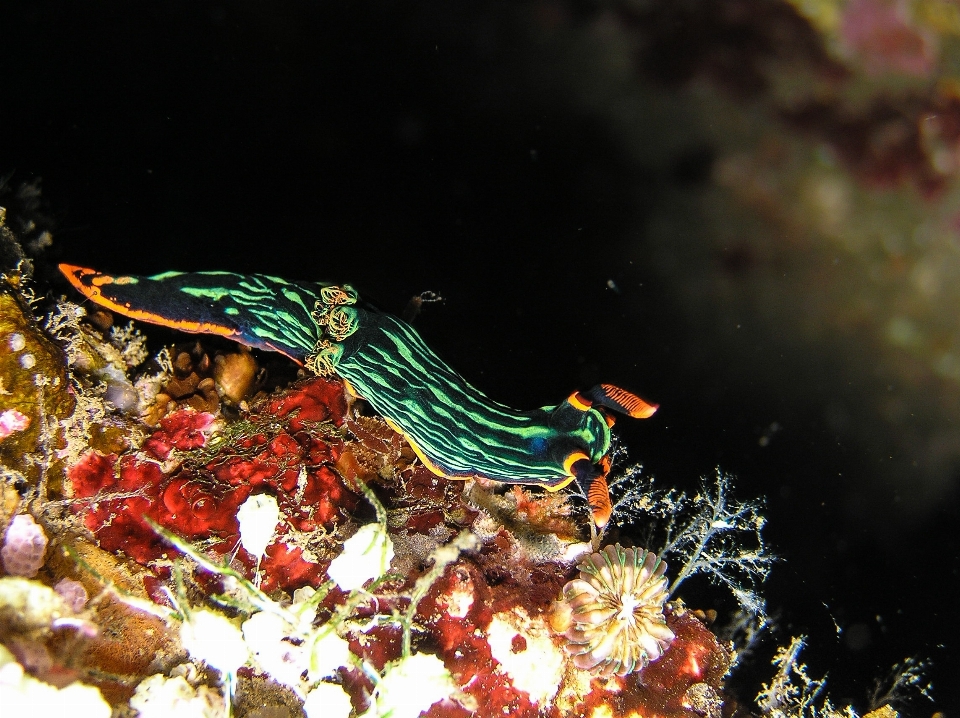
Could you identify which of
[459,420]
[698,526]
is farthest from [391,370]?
[698,526]

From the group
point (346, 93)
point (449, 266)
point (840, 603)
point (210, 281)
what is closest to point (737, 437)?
point (840, 603)

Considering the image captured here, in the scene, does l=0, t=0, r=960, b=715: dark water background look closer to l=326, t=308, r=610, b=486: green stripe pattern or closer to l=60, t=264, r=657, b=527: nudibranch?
l=60, t=264, r=657, b=527: nudibranch

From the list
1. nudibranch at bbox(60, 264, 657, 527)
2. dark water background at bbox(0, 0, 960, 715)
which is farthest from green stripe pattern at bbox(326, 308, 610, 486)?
dark water background at bbox(0, 0, 960, 715)

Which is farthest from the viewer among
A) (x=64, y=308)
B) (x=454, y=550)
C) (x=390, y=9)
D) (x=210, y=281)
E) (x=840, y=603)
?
(x=840, y=603)

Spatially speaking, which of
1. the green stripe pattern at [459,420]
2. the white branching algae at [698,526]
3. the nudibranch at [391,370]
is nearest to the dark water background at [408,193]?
the white branching algae at [698,526]

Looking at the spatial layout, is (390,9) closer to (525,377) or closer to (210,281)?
(210,281)

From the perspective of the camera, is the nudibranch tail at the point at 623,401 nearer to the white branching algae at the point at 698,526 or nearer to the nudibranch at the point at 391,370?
the nudibranch at the point at 391,370
